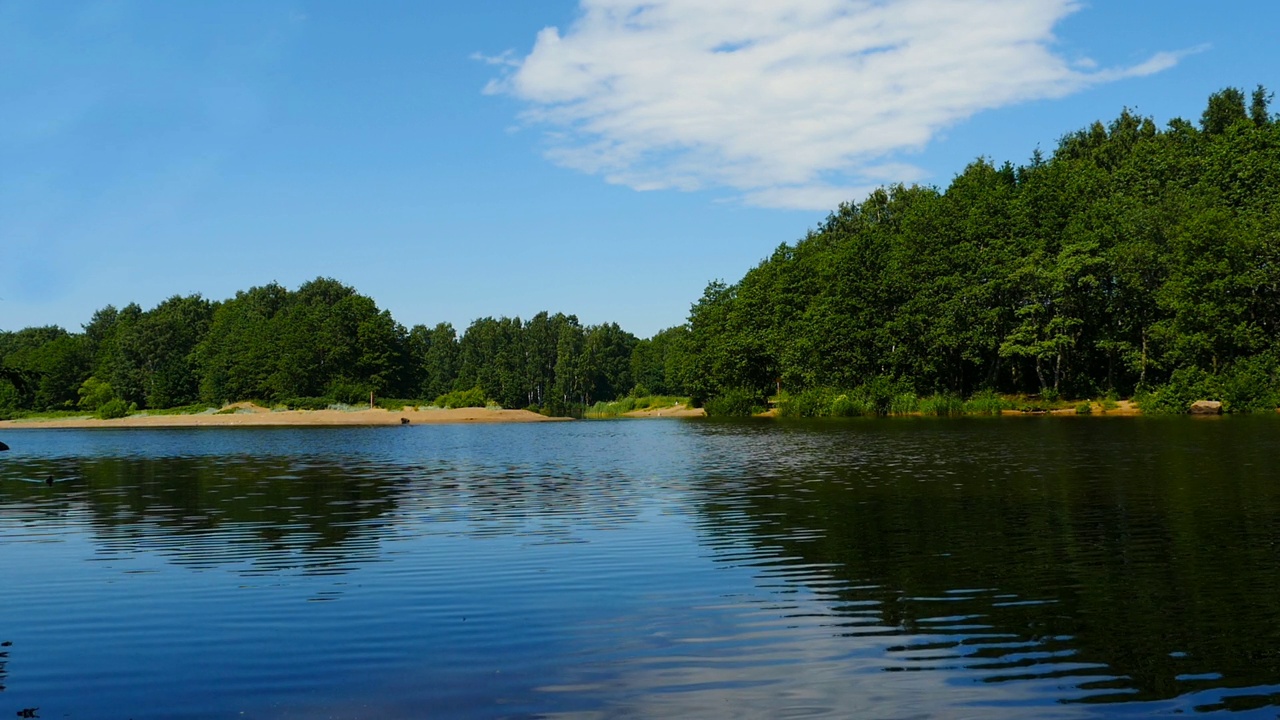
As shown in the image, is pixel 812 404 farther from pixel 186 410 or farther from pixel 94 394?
pixel 94 394

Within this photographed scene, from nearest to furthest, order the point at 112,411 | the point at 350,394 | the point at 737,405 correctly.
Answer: the point at 737,405, the point at 112,411, the point at 350,394

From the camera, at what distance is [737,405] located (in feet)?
415

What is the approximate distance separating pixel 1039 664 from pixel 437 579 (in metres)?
9.95

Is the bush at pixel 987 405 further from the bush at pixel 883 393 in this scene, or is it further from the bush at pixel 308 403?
the bush at pixel 308 403

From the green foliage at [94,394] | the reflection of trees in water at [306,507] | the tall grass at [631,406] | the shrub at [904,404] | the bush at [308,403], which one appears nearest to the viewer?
the reflection of trees in water at [306,507]

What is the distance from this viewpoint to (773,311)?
128375 millimetres

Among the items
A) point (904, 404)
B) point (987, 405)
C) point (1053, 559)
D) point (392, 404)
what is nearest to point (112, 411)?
point (392, 404)

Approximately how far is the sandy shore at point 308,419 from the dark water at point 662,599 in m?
106

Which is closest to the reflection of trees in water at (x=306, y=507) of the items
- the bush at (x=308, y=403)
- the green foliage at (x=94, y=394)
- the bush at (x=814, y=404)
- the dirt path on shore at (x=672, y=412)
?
the bush at (x=814, y=404)

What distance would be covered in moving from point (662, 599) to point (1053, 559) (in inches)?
297

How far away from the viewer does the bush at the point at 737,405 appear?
414 ft

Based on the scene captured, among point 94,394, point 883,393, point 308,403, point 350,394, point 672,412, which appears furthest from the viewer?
point 94,394

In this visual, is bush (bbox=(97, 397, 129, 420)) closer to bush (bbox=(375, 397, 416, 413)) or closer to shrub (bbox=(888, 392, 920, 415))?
bush (bbox=(375, 397, 416, 413))

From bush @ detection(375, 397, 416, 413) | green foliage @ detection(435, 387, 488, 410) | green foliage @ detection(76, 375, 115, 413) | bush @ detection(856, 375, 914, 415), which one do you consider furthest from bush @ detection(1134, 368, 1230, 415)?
green foliage @ detection(76, 375, 115, 413)
